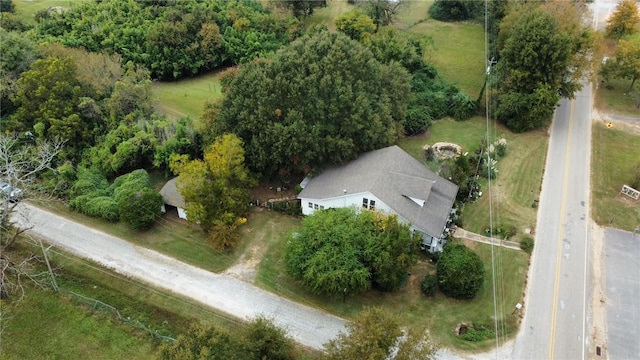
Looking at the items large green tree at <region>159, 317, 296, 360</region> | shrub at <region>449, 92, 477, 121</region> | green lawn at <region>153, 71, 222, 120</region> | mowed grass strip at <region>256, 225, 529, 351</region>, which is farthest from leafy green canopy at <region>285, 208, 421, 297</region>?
green lawn at <region>153, 71, 222, 120</region>

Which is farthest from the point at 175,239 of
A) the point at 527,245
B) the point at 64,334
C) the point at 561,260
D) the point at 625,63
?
the point at 625,63

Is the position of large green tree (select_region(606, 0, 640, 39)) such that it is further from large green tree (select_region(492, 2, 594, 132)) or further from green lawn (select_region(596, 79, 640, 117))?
large green tree (select_region(492, 2, 594, 132))

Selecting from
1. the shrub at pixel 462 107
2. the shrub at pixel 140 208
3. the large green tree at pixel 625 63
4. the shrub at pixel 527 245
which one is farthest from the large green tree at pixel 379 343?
the large green tree at pixel 625 63

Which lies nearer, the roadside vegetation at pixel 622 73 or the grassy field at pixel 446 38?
the roadside vegetation at pixel 622 73

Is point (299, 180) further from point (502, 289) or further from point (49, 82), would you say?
point (49, 82)

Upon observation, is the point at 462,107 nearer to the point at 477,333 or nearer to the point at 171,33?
the point at 477,333

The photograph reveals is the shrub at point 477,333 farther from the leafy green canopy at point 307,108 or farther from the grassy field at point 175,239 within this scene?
the grassy field at point 175,239
